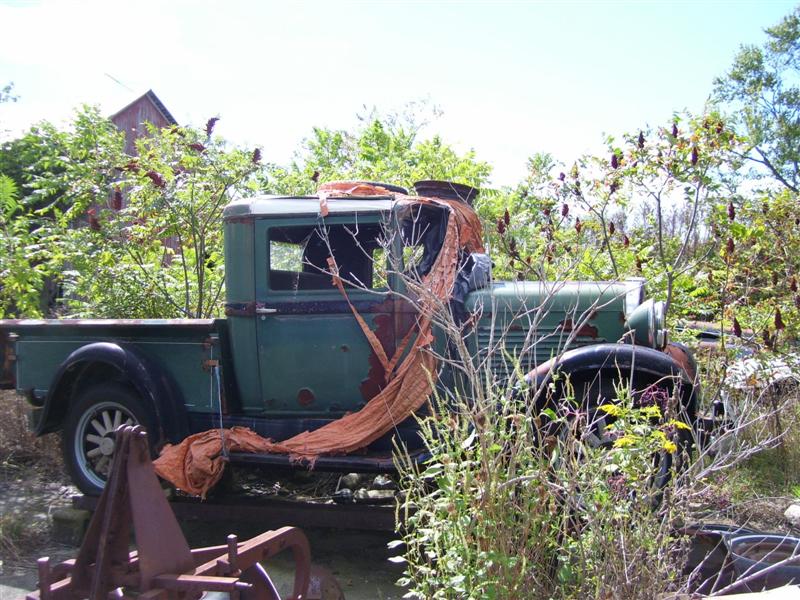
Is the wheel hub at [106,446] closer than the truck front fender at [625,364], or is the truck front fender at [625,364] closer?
the truck front fender at [625,364]

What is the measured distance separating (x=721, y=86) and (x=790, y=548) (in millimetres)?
21282

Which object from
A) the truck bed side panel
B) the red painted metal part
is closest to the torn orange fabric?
the truck bed side panel

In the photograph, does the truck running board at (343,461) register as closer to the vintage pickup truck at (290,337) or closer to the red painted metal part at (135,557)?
the vintage pickup truck at (290,337)

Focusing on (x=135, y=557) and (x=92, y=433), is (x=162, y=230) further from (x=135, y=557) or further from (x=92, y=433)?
(x=135, y=557)

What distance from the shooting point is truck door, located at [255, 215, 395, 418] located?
15.7 feet

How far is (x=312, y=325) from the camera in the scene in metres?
4.84

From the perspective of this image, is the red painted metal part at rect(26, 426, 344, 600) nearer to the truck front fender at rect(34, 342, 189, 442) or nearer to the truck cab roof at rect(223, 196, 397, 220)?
the truck front fender at rect(34, 342, 189, 442)

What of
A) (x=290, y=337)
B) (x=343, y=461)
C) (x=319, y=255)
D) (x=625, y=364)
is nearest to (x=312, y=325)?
(x=290, y=337)

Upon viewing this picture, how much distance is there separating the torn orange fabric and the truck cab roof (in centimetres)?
17

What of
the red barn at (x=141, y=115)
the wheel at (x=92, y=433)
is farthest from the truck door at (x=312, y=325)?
the red barn at (x=141, y=115)

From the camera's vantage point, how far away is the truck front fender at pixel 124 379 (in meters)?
4.88

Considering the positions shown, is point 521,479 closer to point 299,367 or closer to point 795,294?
point 299,367

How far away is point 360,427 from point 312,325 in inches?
28.9

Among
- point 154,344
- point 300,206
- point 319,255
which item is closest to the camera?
point 300,206
